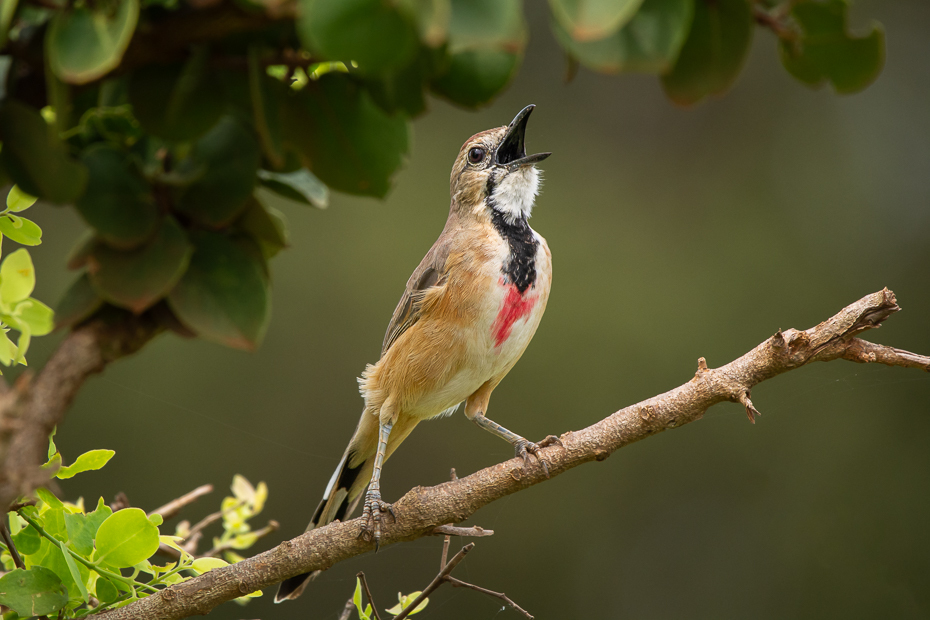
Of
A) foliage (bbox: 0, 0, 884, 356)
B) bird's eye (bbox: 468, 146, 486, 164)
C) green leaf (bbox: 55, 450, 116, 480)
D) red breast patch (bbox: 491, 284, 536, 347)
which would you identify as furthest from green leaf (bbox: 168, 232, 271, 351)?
bird's eye (bbox: 468, 146, 486, 164)

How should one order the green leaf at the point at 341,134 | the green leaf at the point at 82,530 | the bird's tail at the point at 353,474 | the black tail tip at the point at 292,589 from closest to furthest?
the green leaf at the point at 341,134 < the green leaf at the point at 82,530 < the black tail tip at the point at 292,589 < the bird's tail at the point at 353,474

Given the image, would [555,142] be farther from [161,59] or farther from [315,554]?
[161,59]

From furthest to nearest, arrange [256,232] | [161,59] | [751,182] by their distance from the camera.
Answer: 1. [751,182]
2. [256,232]
3. [161,59]

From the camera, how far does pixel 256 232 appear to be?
2.81 feet

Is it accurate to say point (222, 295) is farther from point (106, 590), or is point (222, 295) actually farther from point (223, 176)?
point (106, 590)

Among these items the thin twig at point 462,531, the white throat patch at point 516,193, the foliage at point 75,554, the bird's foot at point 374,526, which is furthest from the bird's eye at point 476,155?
the foliage at point 75,554

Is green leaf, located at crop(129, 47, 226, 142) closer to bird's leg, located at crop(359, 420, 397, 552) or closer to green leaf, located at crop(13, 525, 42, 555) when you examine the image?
green leaf, located at crop(13, 525, 42, 555)

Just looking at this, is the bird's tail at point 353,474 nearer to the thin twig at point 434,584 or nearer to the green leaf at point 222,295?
the thin twig at point 434,584

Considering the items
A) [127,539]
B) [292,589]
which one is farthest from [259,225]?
[292,589]

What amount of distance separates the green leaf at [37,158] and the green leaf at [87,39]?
8 cm

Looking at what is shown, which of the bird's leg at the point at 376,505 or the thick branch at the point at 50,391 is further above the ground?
the thick branch at the point at 50,391

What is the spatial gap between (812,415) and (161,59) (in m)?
7.51

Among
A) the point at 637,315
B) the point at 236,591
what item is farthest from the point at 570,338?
the point at 236,591

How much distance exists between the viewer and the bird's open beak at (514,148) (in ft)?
9.21
